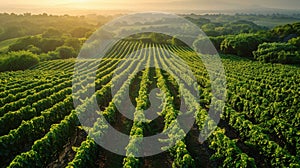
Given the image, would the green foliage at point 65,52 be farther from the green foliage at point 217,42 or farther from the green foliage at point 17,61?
the green foliage at point 217,42

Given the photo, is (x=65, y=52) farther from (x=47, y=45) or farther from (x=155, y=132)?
(x=155, y=132)

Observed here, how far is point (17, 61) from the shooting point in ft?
205

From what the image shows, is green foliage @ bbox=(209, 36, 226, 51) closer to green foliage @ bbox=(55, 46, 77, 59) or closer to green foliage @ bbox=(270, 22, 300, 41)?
green foliage @ bbox=(270, 22, 300, 41)

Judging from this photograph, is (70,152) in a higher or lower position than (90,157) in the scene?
lower

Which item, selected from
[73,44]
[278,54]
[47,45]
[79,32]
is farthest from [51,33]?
[278,54]

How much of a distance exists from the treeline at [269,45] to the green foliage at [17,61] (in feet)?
159

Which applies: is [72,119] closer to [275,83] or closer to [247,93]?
[247,93]

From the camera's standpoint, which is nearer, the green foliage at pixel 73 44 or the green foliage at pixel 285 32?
the green foliage at pixel 285 32

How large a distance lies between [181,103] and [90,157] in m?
12.5

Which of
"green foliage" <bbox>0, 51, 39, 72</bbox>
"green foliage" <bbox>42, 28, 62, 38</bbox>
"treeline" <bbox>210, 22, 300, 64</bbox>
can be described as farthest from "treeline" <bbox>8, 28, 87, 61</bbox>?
"treeline" <bbox>210, 22, 300, 64</bbox>

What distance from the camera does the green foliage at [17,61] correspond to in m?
59.8

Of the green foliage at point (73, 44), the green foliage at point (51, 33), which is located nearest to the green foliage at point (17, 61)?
the green foliage at point (73, 44)

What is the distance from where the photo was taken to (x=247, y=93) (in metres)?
25.0

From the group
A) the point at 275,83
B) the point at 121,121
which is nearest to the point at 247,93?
the point at 275,83
